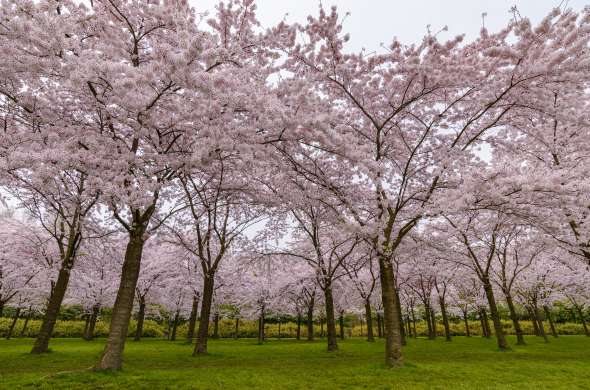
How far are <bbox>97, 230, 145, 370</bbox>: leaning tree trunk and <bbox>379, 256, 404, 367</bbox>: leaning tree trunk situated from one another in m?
7.56

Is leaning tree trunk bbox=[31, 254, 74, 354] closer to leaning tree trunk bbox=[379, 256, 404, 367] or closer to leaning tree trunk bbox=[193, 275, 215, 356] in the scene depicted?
leaning tree trunk bbox=[193, 275, 215, 356]

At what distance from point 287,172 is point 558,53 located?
333 inches

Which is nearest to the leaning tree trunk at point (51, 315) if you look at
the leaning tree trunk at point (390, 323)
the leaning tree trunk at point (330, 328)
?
the leaning tree trunk at point (330, 328)

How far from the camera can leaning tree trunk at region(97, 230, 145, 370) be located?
9562 millimetres

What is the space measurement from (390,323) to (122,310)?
809 centimetres

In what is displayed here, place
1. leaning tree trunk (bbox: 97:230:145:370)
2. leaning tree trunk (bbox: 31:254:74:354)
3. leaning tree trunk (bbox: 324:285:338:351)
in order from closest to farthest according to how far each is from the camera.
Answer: leaning tree trunk (bbox: 97:230:145:370) < leaning tree trunk (bbox: 31:254:74:354) < leaning tree trunk (bbox: 324:285:338:351)

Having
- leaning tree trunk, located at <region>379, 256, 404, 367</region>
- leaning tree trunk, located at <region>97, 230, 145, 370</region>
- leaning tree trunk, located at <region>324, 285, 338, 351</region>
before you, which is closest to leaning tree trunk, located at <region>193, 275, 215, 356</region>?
leaning tree trunk, located at <region>324, 285, 338, 351</region>

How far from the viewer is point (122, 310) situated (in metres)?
9.92

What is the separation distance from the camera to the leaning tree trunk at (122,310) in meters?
9.56

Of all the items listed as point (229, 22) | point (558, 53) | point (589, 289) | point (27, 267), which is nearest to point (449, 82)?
point (558, 53)

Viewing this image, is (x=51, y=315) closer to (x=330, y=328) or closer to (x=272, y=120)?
(x=330, y=328)

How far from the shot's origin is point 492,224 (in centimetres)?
1722

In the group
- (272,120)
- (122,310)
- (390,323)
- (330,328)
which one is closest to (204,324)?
(330,328)

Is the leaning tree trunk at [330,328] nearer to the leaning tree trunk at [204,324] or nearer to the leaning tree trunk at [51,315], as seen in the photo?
the leaning tree trunk at [204,324]
